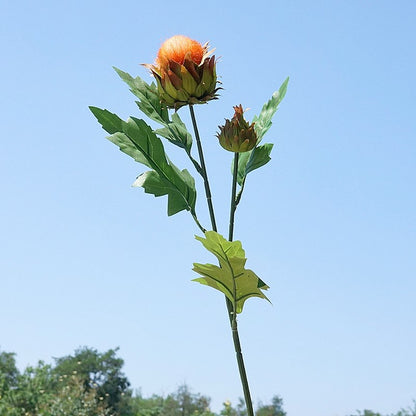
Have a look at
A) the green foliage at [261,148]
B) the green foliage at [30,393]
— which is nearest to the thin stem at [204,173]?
the green foliage at [261,148]

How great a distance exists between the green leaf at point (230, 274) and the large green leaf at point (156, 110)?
1.22 feet

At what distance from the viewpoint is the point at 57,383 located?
18516 mm

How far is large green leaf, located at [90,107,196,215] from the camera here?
1.74m

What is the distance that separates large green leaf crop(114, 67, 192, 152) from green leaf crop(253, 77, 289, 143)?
0.67 ft

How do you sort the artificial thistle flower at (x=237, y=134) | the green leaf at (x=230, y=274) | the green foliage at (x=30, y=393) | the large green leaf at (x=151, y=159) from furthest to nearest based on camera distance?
1. the green foliage at (x=30, y=393)
2. the large green leaf at (x=151, y=159)
3. the artificial thistle flower at (x=237, y=134)
4. the green leaf at (x=230, y=274)

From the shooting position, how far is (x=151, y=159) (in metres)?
1.77

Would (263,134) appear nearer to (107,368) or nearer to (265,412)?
(265,412)

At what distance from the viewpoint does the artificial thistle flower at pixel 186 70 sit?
1647mm

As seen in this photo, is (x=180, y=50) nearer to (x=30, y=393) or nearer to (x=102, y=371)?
(x=30, y=393)

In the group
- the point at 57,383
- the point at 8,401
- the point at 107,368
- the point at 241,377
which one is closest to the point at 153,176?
the point at 241,377

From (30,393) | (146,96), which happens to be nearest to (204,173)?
(146,96)

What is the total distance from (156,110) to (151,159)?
14 cm

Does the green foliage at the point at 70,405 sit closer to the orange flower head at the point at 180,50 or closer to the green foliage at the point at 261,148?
the green foliage at the point at 261,148

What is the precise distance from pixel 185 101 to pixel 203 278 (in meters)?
0.46
